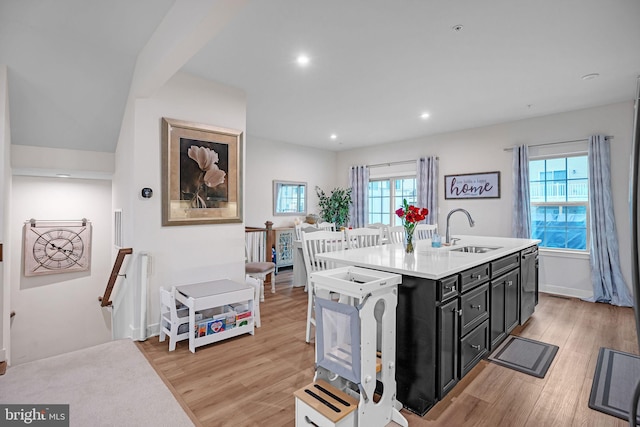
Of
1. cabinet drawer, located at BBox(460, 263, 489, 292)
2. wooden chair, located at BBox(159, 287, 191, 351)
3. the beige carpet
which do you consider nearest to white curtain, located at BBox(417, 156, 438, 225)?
cabinet drawer, located at BBox(460, 263, 489, 292)

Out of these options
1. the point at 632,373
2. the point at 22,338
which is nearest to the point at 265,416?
the point at 632,373

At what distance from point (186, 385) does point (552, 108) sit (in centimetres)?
533

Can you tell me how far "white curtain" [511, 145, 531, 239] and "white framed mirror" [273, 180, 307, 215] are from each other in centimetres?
393

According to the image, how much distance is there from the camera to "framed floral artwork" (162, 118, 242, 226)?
3113mm

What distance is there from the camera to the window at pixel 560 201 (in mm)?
4465

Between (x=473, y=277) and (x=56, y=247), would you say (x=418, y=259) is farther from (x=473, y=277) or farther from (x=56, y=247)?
(x=56, y=247)

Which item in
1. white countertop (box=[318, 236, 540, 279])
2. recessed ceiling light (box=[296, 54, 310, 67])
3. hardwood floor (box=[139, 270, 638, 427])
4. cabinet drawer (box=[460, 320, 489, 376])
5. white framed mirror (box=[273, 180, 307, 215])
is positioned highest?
recessed ceiling light (box=[296, 54, 310, 67])

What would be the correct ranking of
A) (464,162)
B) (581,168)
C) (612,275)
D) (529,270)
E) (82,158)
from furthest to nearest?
(464,162), (581,168), (612,275), (82,158), (529,270)

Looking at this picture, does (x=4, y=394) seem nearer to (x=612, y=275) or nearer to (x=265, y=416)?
(x=265, y=416)

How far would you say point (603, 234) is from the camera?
A: 4160 millimetres

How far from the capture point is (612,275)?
4.13 meters

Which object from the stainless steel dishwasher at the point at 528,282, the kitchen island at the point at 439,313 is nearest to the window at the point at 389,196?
the stainless steel dishwasher at the point at 528,282

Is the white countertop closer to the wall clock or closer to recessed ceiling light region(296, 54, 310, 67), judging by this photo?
recessed ceiling light region(296, 54, 310, 67)

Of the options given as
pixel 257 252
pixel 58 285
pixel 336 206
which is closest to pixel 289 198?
pixel 336 206
